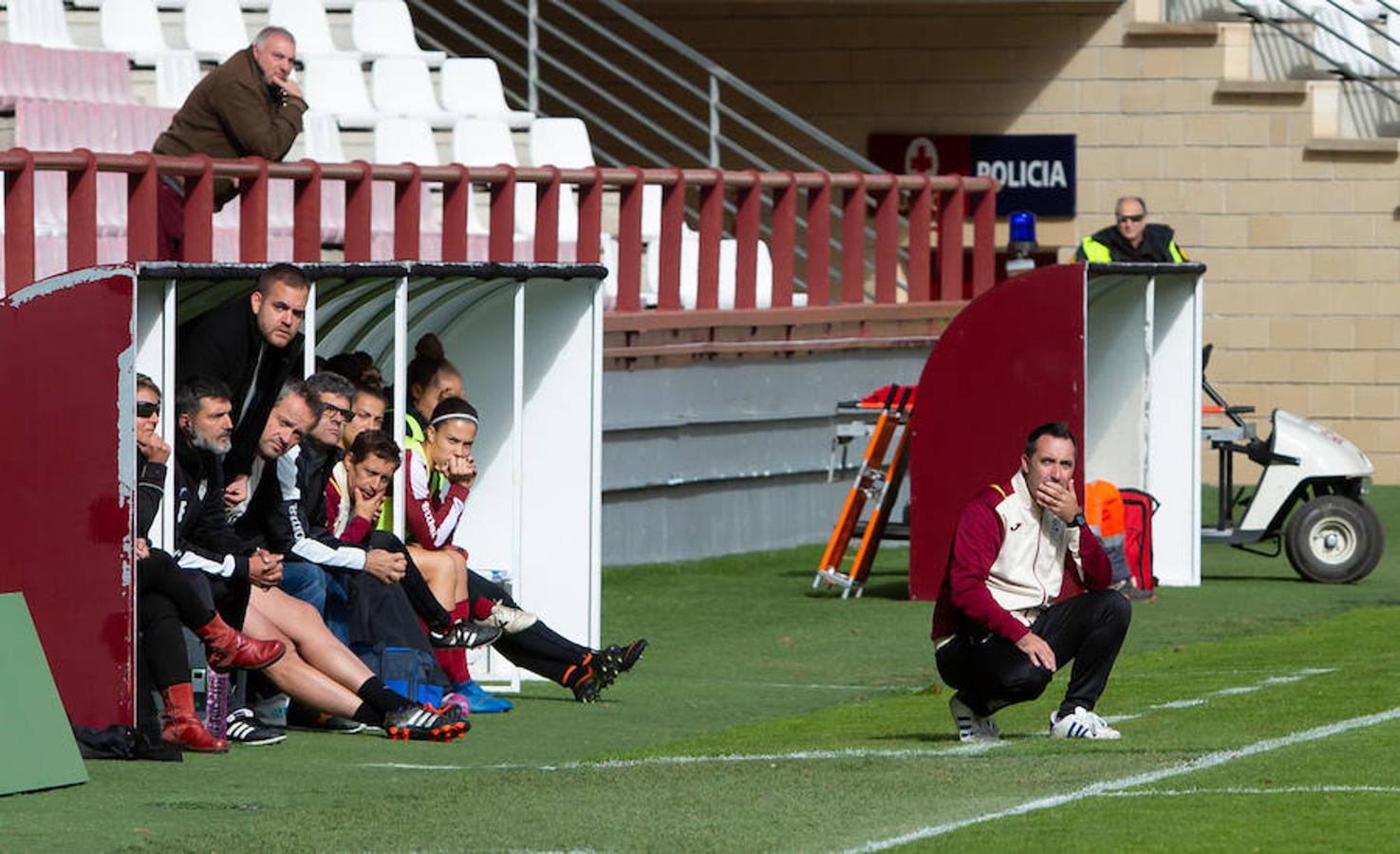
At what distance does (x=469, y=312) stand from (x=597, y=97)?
13749 millimetres

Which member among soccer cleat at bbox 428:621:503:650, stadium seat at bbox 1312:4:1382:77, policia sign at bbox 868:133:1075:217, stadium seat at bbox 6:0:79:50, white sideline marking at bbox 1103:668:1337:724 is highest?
stadium seat at bbox 1312:4:1382:77

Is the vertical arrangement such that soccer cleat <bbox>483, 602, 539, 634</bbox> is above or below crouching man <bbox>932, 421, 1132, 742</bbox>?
below

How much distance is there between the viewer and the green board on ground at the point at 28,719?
10.0m

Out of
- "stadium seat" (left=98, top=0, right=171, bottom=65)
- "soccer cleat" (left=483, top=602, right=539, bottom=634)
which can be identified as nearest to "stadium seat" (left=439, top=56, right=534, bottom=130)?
"stadium seat" (left=98, top=0, right=171, bottom=65)

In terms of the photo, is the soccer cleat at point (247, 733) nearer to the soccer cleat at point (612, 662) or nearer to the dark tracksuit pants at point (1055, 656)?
the soccer cleat at point (612, 662)

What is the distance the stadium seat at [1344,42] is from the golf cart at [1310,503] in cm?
789

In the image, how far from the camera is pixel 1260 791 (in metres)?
9.56

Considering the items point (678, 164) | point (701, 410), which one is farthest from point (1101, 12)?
point (701, 410)

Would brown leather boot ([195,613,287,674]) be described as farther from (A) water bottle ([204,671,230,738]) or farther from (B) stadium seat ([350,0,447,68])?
(B) stadium seat ([350,0,447,68])

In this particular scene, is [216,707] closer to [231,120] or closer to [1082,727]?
[1082,727]

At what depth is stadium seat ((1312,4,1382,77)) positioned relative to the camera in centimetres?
2589

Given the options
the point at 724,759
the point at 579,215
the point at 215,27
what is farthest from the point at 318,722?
the point at 215,27

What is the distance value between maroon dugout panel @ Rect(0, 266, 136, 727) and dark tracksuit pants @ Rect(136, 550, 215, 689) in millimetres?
156

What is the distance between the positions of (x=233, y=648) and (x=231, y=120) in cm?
624
